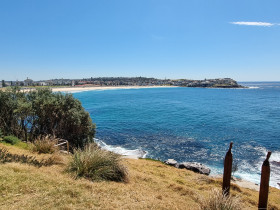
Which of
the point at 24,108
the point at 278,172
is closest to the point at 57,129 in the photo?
the point at 24,108

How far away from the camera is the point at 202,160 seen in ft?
53.4

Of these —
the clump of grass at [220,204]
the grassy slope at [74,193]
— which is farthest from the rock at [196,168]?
the clump of grass at [220,204]

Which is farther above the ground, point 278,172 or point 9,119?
point 9,119

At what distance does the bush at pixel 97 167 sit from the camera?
19.7 feet

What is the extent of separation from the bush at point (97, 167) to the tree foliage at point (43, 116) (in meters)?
7.80

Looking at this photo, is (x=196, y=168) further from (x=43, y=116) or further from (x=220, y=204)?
(x=43, y=116)

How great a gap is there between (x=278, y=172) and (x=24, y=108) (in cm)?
1956

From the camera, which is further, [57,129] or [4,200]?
Result: [57,129]

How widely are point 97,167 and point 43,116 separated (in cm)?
933

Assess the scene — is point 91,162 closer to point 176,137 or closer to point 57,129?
point 57,129

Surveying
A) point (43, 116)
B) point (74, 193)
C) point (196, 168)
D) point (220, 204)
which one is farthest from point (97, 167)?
point (43, 116)

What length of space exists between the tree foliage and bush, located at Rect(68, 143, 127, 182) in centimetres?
780

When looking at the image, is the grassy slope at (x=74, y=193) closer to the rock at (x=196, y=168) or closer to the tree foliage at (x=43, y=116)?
the rock at (x=196, y=168)

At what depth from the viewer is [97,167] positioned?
625 cm
